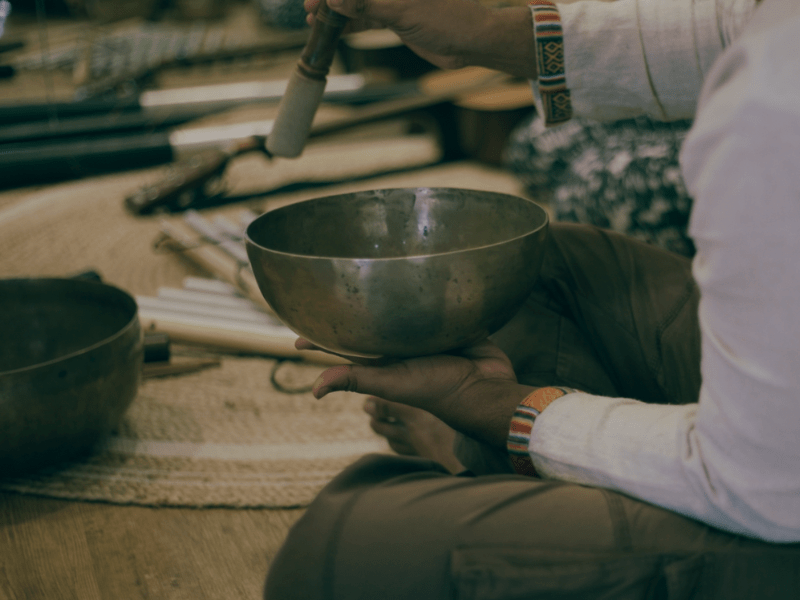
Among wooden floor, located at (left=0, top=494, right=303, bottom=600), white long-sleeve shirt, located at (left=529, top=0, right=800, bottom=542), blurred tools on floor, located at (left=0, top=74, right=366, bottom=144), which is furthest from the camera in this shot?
blurred tools on floor, located at (left=0, top=74, right=366, bottom=144)

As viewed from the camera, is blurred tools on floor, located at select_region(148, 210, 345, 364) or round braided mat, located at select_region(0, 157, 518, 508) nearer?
round braided mat, located at select_region(0, 157, 518, 508)

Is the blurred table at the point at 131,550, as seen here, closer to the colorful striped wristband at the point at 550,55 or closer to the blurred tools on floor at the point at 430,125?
the colorful striped wristband at the point at 550,55

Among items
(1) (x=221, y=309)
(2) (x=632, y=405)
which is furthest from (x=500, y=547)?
(1) (x=221, y=309)

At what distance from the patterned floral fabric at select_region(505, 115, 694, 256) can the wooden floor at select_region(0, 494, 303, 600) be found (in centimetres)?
101

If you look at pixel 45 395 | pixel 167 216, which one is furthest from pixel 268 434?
pixel 167 216

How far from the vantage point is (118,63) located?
3.91 meters

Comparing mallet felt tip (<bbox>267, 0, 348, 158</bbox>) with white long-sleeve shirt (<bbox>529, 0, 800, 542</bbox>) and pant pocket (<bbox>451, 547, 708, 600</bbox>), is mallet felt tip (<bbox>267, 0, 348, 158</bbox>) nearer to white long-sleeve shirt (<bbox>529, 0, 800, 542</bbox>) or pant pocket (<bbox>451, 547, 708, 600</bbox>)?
white long-sleeve shirt (<bbox>529, 0, 800, 542</bbox>)

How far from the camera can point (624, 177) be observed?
1.80 m

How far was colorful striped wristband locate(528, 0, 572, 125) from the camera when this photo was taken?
3.53 feet

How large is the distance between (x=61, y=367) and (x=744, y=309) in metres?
0.91

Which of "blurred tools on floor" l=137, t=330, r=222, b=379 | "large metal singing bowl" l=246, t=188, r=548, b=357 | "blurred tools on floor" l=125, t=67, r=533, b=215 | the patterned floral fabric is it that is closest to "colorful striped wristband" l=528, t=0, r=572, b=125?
"large metal singing bowl" l=246, t=188, r=548, b=357

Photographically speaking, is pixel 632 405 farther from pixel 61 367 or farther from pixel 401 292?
pixel 61 367

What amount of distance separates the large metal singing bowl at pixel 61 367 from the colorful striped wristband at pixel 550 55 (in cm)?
74

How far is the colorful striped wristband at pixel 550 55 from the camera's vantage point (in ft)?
3.53
